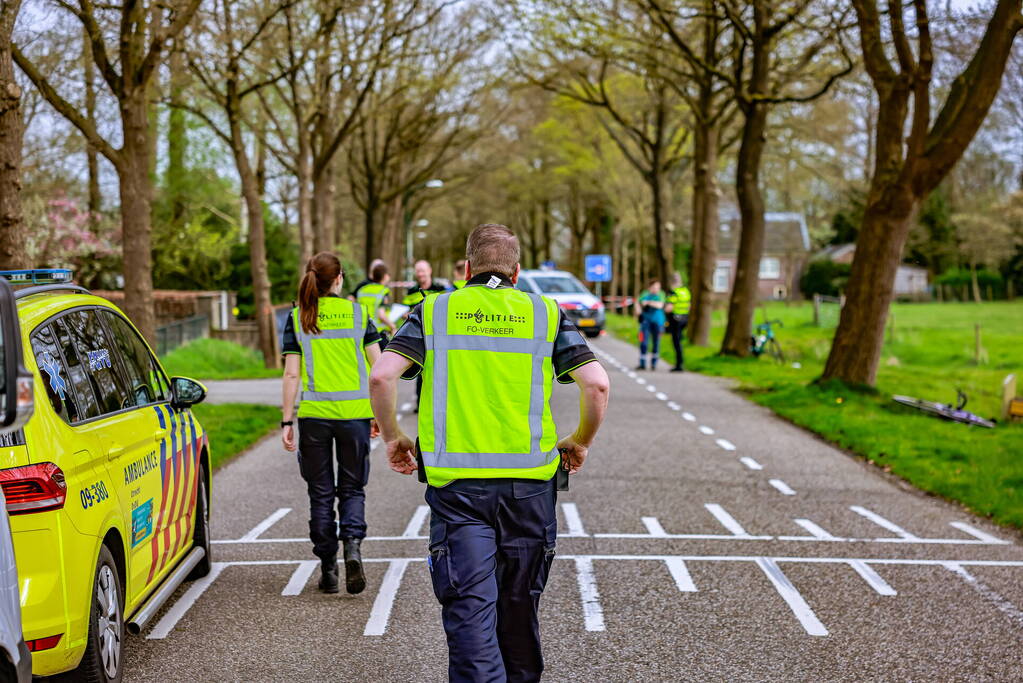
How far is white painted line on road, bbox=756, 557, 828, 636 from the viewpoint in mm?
6105

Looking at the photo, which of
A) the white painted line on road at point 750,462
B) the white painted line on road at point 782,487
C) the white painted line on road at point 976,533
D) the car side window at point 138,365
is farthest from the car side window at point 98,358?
the white painted line on road at point 750,462

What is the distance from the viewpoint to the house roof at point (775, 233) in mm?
88312

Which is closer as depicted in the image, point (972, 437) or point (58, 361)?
point (58, 361)

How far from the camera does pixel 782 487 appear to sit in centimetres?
1070

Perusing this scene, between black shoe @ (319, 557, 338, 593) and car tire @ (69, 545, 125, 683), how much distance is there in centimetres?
176

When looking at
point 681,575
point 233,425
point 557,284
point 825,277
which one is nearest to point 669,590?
point 681,575

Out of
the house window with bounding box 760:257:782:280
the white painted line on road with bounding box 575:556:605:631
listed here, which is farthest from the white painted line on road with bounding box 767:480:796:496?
the house window with bounding box 760:257:782:280

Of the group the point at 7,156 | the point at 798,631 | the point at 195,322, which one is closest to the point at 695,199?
the point at 195,322

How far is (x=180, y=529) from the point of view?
6375 millimetres

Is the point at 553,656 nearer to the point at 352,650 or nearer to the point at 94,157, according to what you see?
the point at 352,650

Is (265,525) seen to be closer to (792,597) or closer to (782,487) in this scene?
(792,597)

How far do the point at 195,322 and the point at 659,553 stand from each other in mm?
24473

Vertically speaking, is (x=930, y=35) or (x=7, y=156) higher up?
(x=930, y=35)

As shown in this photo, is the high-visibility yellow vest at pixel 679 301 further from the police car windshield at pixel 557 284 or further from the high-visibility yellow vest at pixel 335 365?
the high-visibility yellow vest at pixel 335 365
